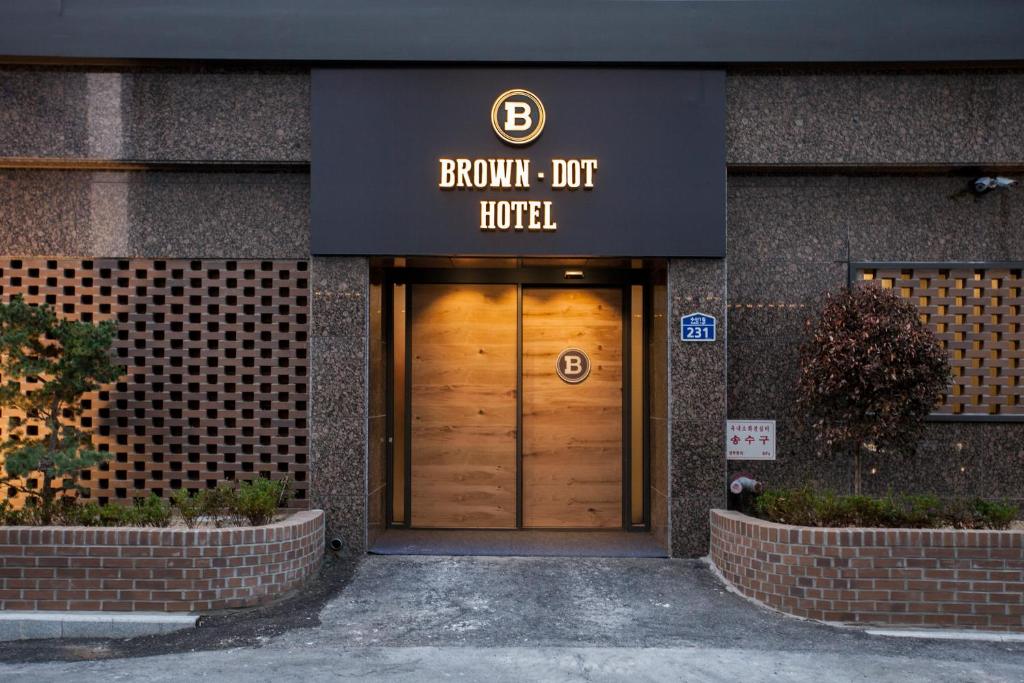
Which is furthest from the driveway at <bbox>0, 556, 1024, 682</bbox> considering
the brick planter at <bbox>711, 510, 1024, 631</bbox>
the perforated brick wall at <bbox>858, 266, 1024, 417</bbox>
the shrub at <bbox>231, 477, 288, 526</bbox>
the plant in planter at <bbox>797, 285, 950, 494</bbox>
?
the perforated brick wall at <bbox>858, 266, 1024, 417</bbox>

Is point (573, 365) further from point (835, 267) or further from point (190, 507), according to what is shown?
point (190, 507)

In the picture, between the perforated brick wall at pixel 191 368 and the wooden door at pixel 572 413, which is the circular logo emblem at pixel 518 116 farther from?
the perforated brick wall at pixel 191 368

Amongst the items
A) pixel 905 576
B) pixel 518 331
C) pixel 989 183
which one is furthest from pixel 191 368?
pixel 989 183

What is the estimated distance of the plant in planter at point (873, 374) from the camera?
642 centimetres

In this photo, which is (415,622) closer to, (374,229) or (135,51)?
(374,229)

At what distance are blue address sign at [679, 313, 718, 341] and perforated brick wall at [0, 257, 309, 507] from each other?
4150 millimetres

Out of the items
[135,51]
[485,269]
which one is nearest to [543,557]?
[485,269]

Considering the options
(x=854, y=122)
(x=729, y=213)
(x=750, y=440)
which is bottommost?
(x=750, y=440)

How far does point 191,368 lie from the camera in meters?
7.83

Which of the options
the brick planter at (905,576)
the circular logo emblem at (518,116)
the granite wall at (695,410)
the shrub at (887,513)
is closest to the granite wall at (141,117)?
the circular logo emblem at (518,116)

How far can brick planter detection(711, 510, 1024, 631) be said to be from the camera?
6.03 m

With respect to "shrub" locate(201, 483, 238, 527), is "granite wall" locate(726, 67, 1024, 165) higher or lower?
higher

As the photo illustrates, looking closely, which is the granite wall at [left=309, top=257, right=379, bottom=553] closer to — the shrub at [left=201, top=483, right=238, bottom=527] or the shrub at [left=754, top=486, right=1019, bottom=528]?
the shrub at [left=201, top=483, right=238, bottom=527]

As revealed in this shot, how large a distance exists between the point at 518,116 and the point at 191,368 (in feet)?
15.0
